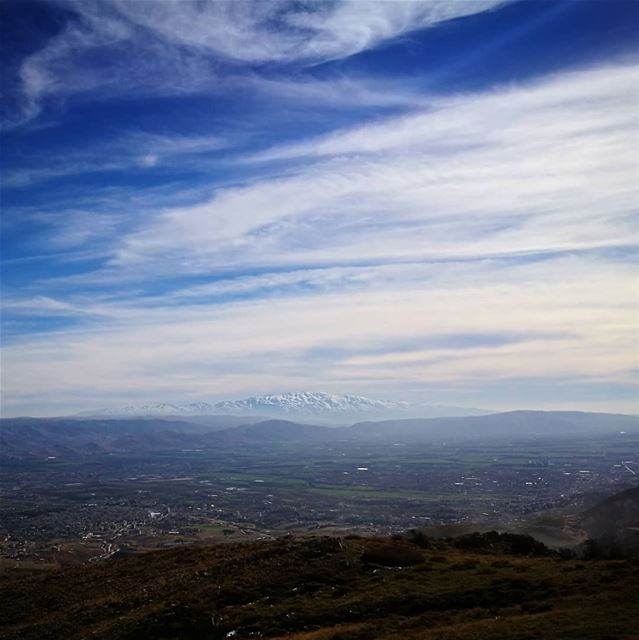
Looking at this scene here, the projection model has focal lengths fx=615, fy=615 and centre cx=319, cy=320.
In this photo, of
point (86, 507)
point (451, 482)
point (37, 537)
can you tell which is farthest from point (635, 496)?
point (86, 507)

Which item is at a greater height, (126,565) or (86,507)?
(126,565)

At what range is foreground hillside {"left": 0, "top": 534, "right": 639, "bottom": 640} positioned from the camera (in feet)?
75.3

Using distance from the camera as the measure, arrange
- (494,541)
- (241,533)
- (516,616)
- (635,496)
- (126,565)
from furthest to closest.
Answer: (241,533) < (635,496) < (126,565) < (494,541) < (516,616)

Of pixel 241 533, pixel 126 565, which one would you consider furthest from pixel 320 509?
pixel 126 565

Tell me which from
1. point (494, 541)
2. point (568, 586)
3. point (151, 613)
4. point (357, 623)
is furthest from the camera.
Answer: point (494, 541)

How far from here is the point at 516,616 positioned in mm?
23359

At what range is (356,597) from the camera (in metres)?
27.8

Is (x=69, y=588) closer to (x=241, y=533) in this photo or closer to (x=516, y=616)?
(x=516, y=616)

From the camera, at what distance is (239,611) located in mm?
27359

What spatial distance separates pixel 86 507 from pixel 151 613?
150822 millimetres

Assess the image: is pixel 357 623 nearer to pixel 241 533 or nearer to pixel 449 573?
pixel 449 573

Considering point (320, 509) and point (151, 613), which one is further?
point (320, 509)

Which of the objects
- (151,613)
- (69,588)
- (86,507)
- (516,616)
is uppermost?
(516,616)

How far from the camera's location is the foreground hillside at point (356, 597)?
75.3ft
